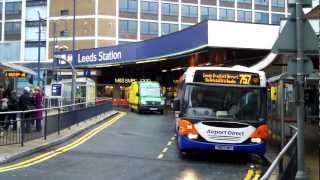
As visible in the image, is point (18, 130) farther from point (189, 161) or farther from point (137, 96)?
point (137, 96)

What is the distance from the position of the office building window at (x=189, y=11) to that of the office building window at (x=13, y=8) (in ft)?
91.4

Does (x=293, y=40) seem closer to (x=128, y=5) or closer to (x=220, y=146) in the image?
(x=220, y=146)

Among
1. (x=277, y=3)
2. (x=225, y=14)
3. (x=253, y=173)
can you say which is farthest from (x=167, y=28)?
(x=253, y=173)

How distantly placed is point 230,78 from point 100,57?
1709 inches

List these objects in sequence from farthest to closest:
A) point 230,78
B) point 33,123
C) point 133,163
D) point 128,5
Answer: point 128,5, point 33,123, point 230,78, point 133,163

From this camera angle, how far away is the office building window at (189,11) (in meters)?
105

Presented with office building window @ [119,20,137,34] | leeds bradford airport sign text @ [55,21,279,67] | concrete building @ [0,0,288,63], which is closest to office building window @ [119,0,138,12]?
concrete building @ [0,0,288,63]

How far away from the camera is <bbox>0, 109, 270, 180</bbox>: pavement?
1348cm

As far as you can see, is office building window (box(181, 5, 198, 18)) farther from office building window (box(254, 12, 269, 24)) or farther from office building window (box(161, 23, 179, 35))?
office building window (box(254, 12, 269, 24))

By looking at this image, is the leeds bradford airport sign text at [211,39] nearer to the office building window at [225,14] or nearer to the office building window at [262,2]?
the office building window at [225,14]

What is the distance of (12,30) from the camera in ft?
335

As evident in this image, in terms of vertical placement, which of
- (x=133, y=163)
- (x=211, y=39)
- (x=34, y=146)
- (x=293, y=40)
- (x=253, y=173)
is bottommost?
(x=253, y=173)

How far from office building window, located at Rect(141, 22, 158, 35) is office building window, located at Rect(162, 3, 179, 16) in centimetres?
306

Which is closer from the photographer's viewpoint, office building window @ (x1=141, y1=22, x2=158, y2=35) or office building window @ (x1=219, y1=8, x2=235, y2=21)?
office building window @ (x1=141, y1=22, x2=158, y2=35)
